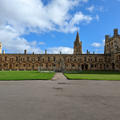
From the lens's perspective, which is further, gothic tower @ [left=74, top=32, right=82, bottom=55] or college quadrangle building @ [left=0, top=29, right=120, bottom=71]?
gothic tower @ [left=74, top=32, right=82, bottom=55]

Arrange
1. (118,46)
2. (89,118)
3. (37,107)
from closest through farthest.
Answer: (89,118)
(37,107)
(118,46)

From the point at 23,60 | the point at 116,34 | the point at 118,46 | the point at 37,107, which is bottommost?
the point at 37,107

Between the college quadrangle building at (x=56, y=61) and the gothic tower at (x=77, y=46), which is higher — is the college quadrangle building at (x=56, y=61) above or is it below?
below

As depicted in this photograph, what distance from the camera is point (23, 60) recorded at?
191 ft

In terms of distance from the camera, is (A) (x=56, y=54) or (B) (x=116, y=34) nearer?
(B) (x=116, y=34)

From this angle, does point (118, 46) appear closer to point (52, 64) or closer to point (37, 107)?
point (52, 64)

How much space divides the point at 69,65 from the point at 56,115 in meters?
54.6

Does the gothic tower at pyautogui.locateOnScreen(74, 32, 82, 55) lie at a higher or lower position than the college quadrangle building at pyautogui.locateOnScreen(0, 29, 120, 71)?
higher

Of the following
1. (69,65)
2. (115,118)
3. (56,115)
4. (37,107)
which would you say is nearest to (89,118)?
(115,118)

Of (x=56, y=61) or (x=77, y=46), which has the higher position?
(x=77, y=46)

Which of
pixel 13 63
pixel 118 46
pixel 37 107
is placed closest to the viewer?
pixel 37 107

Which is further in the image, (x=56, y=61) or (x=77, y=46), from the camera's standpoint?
(x=77, y=46)

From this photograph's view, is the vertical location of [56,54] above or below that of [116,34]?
below

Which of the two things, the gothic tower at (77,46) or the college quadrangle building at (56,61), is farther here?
the gothic tower at (77,46)
